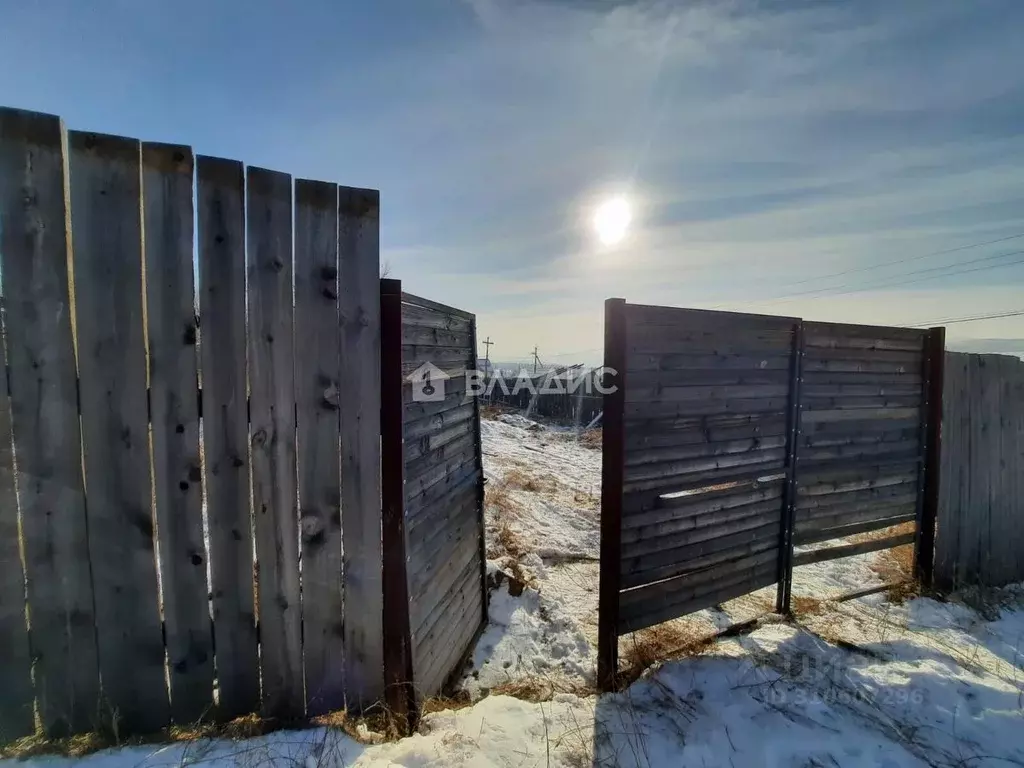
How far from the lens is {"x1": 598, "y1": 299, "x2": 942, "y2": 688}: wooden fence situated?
7.96 feet

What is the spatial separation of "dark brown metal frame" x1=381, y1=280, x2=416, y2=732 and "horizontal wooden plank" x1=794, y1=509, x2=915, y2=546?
266cm

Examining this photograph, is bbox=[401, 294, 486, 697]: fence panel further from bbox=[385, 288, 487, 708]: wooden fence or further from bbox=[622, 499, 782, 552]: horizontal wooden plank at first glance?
bbox=[622, 499, 782, 552]: horizontal wooden plank

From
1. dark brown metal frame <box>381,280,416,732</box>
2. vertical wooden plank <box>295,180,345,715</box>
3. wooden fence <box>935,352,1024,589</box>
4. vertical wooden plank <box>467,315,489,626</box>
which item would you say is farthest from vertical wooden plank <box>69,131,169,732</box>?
wooden fence <box>935,352,1024,589</box>

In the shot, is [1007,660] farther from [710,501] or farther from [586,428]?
[586,428]

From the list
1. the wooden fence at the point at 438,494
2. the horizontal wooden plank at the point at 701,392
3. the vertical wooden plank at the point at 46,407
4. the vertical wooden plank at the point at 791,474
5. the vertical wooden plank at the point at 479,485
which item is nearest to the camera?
the vertical wooden plank at the point at 46,407

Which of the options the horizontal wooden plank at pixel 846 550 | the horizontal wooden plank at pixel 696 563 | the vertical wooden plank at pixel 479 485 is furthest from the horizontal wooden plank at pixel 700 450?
the vertical wooden plank at pixel 479 485

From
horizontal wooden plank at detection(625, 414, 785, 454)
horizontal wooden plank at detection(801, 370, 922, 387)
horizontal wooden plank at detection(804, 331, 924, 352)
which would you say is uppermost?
horizontal wooden plank at detection(804, 331, 924, 352)

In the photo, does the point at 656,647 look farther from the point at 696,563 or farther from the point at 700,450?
the point at 700,450

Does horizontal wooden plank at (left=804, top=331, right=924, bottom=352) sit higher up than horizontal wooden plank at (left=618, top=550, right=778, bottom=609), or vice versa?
horizontal wooden plank at (left=804, top=331, right=924, bottom=352)

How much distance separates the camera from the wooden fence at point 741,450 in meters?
2.43

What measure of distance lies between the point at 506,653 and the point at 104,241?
10.7ft

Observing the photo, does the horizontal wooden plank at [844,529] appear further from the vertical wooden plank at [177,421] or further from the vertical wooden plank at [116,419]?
the vertical wooden plank at [116,419]

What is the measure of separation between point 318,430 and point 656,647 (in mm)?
2314

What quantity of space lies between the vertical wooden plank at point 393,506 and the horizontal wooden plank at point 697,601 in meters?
1.16
